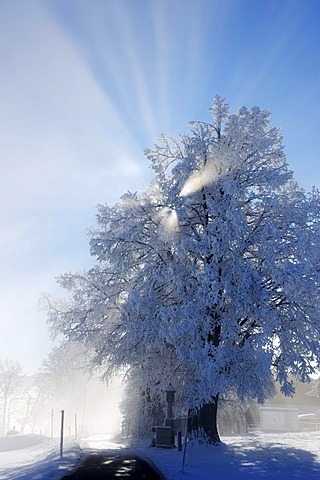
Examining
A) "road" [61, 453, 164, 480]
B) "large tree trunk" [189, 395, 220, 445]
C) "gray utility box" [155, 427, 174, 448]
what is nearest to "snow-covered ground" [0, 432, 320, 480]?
"road" [61, 453, 164, 480]

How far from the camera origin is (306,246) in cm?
1722

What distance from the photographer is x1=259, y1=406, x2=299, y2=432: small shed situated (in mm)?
53872

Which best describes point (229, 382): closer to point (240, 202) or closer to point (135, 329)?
point (135, 329)

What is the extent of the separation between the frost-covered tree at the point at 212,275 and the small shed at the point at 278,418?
3772 centimetres

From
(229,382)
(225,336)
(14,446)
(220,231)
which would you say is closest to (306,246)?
(220,231)

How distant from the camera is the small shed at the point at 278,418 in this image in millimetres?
53872

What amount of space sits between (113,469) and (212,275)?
26.4 ft

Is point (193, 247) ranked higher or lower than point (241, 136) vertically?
lower

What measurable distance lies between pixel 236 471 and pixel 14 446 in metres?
39.3

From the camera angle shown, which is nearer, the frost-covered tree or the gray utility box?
the frost-covered tree

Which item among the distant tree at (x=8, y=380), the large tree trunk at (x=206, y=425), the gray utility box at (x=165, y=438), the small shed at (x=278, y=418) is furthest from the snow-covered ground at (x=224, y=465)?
the distant tree at (x=8, y=380)

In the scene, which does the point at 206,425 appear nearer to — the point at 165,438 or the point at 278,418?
the point at 165,438

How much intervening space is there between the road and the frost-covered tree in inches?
166

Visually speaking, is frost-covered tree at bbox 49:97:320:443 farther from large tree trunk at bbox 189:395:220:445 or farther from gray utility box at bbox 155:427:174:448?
gray utility box at bbox 155:427:174:448
